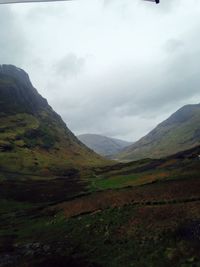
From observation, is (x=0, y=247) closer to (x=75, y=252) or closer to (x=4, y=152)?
(x=75, y=252)

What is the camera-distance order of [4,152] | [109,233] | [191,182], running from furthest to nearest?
[4,152] → [191,182] → [109,233]

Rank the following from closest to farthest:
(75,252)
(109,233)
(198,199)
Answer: (75,252) → (109,233) → (198,199)

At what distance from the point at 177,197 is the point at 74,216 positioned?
11.8m

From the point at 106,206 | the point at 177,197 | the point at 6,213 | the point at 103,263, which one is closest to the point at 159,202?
the point at 177,197

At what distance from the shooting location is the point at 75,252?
32.6m

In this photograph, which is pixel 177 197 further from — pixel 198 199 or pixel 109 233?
pixel 109 233

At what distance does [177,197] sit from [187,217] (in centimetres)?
930

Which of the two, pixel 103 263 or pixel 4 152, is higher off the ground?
pixel 4 152

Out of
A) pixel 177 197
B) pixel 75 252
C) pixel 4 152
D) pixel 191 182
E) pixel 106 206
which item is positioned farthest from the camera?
pixel 4 152

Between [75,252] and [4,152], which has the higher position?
[4,152]

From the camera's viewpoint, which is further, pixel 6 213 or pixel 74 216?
pixel 6 213

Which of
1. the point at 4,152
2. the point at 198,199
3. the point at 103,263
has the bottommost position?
the point at 103,263

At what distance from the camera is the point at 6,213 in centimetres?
6375

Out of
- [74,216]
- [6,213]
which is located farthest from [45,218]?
[6,213]
